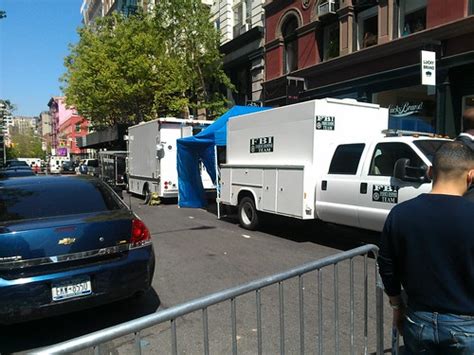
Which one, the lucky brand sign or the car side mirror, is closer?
the car side mirror

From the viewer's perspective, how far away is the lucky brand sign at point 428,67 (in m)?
12.1

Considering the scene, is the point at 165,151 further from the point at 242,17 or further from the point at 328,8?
the point at 242,17

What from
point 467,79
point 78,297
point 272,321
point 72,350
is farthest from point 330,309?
point 467,79

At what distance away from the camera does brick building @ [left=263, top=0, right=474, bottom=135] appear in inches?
502

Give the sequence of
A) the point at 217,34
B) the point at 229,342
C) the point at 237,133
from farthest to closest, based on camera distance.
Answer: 1. the point at 217,34
2. the point at 237,133
3. the point at 229,342

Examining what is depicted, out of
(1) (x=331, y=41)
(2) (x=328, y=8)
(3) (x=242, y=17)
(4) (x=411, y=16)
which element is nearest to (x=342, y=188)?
(4) (x=411, y=16)

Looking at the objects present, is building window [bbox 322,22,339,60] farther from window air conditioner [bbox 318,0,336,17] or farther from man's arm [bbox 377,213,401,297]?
man's arm [bbox 377,213,401,297]

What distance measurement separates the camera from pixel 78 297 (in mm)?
4316

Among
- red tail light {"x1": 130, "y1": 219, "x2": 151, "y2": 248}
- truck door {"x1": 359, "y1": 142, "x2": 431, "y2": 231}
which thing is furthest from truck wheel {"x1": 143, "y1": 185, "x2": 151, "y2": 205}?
red tail light {"x1": 130, "y1": 219, "x2": 151, "y2": 248}

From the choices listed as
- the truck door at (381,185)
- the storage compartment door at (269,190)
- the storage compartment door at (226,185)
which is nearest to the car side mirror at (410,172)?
the truck door at (381,185)

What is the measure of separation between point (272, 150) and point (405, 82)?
21.9 ft

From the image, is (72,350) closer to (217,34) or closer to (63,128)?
(217,34)

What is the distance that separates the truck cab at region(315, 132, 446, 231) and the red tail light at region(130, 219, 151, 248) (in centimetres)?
368

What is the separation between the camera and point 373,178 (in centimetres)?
729
